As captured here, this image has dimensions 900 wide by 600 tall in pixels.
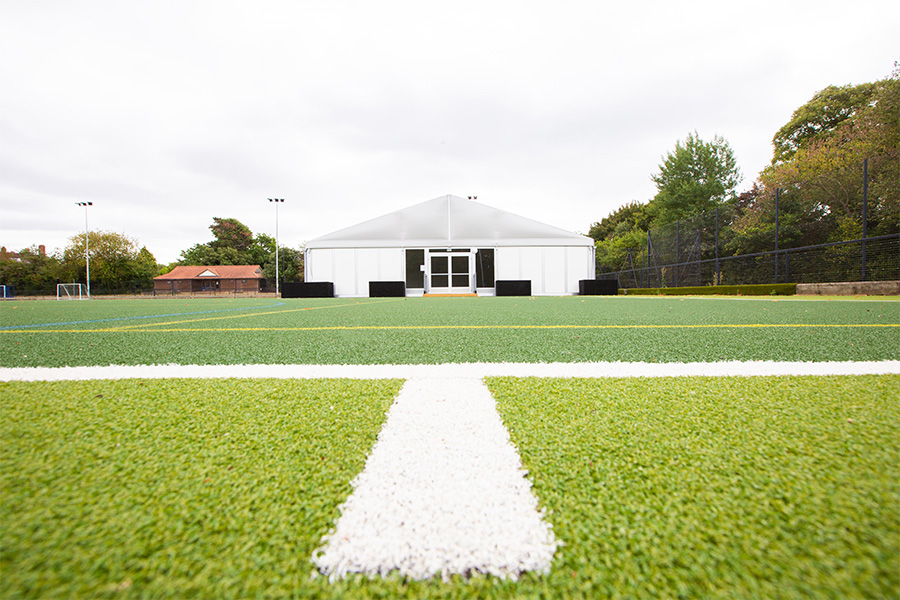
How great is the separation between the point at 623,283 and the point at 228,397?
67.8 feet

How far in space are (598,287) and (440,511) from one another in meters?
16.6

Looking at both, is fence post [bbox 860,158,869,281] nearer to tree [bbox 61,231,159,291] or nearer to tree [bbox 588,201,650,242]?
tree [bbox 588,201,650,242]

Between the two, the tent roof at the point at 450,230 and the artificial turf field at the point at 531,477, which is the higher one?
the tent roof at the point at 450,230

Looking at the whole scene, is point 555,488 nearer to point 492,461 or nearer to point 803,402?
point 492,461

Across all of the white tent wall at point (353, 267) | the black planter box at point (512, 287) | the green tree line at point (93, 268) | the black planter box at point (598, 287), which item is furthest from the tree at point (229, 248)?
the black planter box at point (598, 287)

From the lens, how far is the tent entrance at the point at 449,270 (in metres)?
17.4

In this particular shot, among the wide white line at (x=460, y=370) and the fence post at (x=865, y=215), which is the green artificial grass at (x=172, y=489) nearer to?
the wide white line at (x=460, y=370)

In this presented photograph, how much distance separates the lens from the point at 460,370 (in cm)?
153

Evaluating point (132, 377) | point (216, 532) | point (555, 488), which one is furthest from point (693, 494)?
point (132, 377)

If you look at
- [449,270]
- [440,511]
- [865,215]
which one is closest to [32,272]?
[449,270]

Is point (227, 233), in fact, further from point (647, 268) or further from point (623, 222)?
point (647, 268)

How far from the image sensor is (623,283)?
62.5 feet

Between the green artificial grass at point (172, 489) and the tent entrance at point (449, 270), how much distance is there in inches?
646

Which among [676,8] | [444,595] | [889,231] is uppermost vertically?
[676,8]
